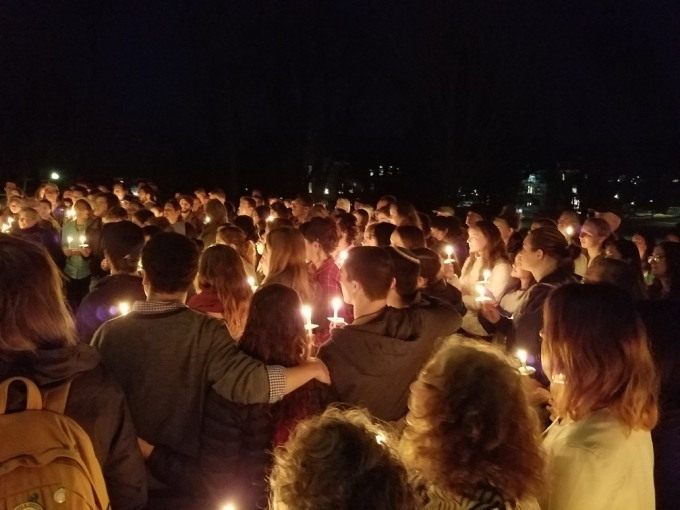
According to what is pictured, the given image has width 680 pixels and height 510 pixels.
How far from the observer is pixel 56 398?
2.03 metres

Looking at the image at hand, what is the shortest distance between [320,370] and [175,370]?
724mm

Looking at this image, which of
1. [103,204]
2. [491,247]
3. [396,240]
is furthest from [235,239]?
[103,204]

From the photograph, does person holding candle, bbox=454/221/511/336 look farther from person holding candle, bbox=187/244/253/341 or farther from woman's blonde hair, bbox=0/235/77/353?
woman's blonde hair, bbox=0/235/77/353

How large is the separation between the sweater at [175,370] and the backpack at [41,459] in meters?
1.06

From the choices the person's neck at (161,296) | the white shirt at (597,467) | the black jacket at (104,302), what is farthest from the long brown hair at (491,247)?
the white shirt at (597,467)

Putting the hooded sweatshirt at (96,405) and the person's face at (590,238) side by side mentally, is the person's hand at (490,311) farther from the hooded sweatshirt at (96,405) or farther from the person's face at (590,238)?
the hooded sweatshirt at (96,405)

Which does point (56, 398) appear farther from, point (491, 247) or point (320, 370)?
point (491, 247)

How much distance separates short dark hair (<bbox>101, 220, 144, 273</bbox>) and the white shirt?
3.38 meters

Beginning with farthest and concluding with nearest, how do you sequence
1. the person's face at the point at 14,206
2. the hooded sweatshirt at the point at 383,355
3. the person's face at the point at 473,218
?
the person's face at the point at 14,206 < the person's face at the point at 473,218 < the hooded sweatshirt at the point at 383,355

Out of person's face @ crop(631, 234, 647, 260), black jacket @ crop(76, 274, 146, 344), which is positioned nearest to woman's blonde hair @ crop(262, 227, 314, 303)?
black jacket @ crop(76, 274, 146, 344)

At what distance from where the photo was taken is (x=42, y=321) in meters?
2.19

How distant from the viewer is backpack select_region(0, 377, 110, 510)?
1.83 m

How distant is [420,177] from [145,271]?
26.5m

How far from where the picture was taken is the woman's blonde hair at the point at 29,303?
213 centimetres
